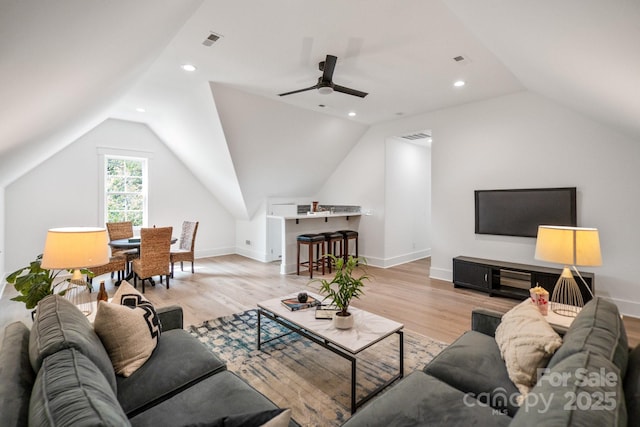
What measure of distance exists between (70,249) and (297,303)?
1710 mm

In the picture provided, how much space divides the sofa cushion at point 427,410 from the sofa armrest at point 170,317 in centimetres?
149

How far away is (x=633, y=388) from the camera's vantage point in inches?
42.2

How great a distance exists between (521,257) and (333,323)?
140 inches

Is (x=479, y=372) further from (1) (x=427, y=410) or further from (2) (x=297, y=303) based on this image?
(2) (x=297, y=303)

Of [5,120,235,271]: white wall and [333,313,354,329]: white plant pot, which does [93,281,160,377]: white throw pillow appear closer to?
[333,313,354,329]: white plant pot

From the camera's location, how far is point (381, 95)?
181 inches

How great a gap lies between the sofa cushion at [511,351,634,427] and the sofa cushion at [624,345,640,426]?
0.28ft

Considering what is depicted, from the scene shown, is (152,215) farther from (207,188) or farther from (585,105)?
(585,105)

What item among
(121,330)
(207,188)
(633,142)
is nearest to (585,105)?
(633,142)

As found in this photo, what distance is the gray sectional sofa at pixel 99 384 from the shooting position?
0.86 metres

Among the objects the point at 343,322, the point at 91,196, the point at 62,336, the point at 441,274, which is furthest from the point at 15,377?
the point at 91,196

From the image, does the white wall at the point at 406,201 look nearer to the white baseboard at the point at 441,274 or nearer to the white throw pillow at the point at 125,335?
the white baseboard at the point at 441,274

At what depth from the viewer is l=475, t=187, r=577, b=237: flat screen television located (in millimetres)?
4105

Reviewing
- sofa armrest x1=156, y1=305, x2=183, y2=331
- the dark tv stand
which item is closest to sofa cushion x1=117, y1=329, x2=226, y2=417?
sofa armrest x1=156, y1=305, x2=183, y2=331
